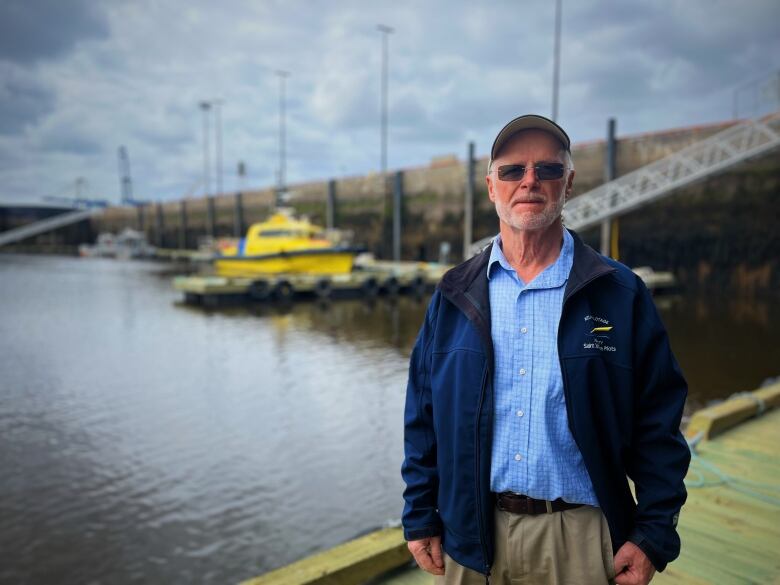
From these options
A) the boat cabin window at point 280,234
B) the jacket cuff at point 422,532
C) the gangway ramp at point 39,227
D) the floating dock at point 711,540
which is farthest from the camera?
the gangway ramp at point 39,227

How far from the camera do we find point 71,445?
6.62m

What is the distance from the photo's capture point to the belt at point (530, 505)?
1.71 metres

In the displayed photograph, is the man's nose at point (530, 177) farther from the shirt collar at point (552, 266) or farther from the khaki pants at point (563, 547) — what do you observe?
the khaki pants at point (563, 547)

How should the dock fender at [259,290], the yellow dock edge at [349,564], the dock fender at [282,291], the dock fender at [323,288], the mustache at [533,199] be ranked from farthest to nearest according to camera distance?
the dock fender at [323,288], the dock fender at [282,291], the dock fender at [259,290], the yellow dock edge at [349,564], the mustache at [533,199]

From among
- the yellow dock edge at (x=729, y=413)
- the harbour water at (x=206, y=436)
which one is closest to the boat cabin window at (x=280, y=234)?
the harbour water at (x=206, y=436)

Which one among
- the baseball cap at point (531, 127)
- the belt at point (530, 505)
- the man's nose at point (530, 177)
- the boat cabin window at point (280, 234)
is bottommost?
the belt at point (530, 505)

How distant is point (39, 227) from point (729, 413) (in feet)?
278

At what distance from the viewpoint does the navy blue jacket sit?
1660mm

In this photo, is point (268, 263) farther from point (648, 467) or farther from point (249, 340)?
point (648, 467)

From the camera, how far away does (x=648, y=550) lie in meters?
1.66

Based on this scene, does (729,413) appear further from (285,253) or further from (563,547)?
(285,253)

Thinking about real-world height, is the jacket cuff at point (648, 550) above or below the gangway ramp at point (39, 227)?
below

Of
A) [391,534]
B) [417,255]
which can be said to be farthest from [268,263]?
[391,534]

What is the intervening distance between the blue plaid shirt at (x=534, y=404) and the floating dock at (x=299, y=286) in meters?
16.8
